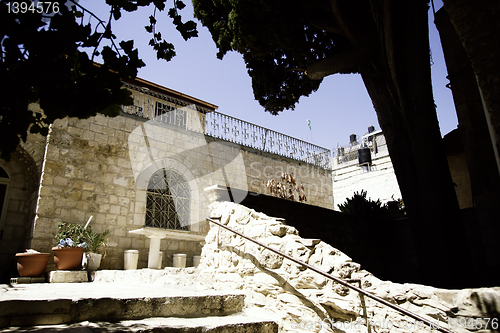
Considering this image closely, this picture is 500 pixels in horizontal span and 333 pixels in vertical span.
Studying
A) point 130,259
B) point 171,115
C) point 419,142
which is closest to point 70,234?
point 130,259

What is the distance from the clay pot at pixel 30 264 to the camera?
16.3 feet

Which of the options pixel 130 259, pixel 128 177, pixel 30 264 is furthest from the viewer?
pixel 128 177

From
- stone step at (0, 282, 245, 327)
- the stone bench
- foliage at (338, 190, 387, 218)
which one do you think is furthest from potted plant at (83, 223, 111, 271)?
foliage at (338, 190, 387, 218)

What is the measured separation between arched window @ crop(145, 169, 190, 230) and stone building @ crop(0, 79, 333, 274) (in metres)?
0.02

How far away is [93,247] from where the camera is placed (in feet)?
19.0

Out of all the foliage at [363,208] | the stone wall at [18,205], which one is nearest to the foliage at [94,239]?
the stone wall at [18,205]

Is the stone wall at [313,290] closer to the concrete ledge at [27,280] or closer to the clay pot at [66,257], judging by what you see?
the clay pot at [66,257]

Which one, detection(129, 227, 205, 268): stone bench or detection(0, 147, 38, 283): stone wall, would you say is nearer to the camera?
detection(129, 227, 205, 268): stone bench

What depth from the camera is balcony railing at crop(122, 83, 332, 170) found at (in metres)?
8.08

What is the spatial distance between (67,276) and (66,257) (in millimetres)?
342

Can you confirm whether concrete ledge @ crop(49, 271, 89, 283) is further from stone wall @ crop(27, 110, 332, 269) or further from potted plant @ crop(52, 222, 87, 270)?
stone wall @ crop(27, 110, 332, 269)

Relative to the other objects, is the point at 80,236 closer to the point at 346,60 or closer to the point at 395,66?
the point at 346,60

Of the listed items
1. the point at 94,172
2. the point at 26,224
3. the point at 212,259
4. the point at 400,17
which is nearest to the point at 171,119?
the point at 94,172

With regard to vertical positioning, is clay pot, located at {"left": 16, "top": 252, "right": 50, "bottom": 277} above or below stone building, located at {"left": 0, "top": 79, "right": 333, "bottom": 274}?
below
